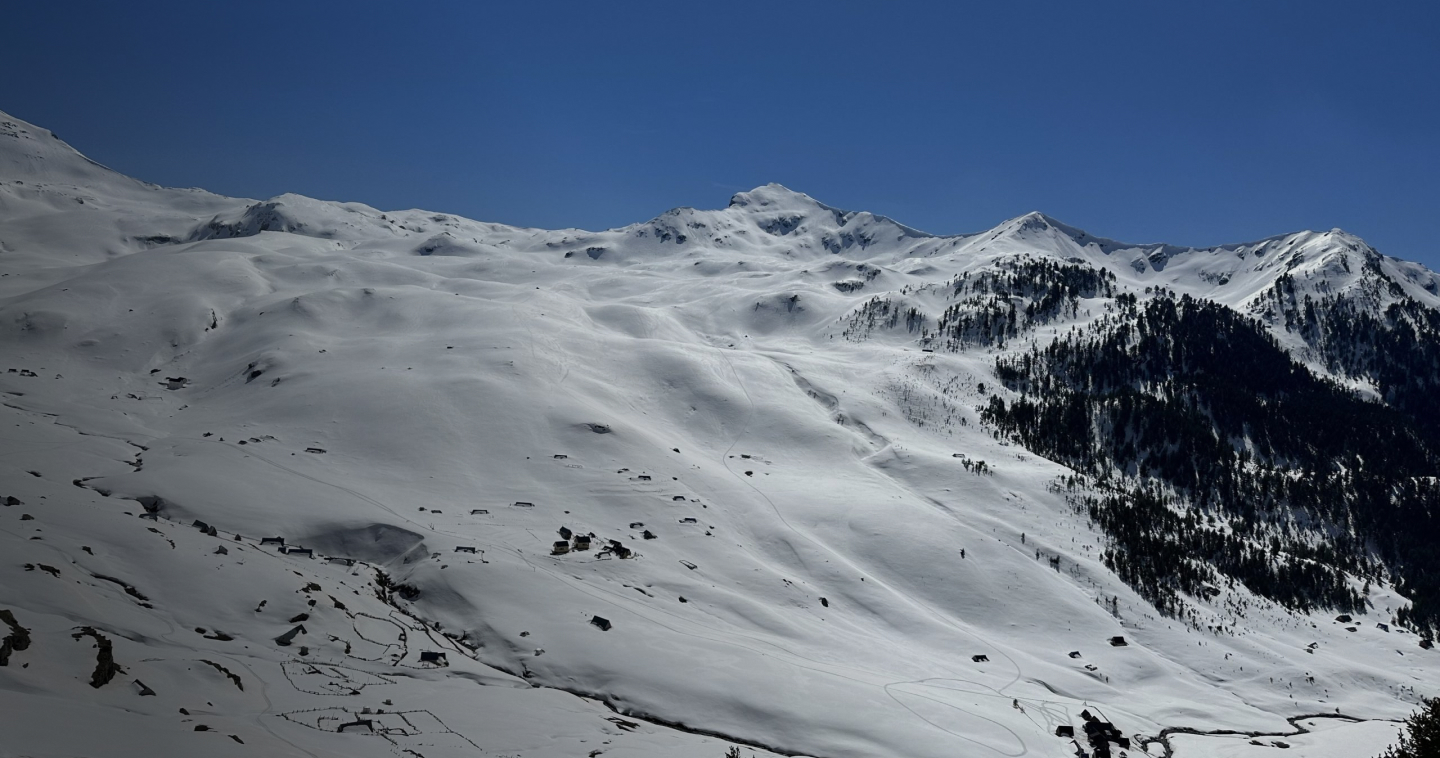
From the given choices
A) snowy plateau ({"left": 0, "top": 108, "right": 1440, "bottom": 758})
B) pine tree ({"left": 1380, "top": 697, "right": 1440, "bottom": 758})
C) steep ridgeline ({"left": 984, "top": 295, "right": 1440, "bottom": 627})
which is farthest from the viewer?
steep ridgeline ({"left": 984, "top": 295, "right": 1440, "bottom": 627})

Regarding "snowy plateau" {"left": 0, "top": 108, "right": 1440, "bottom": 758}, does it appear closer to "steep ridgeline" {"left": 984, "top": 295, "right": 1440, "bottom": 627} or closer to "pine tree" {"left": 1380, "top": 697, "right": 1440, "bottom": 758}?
"steep ridgeline" {"left": 984, "top": 295, "right": 1440, "bottom": 627}

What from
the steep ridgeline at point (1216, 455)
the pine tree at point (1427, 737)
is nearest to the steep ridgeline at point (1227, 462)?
the steep ridgeline at point (1216, 455)

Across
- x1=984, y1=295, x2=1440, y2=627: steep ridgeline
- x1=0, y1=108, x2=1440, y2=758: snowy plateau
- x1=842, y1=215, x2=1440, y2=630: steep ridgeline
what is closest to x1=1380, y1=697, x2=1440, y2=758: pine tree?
x1=0, y1=108, x2=1440, y2=758: snowy plateau

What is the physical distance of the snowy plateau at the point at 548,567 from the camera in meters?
25.0

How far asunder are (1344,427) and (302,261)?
23669 cm

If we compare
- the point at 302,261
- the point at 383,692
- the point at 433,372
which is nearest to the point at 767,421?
the point at 433,372

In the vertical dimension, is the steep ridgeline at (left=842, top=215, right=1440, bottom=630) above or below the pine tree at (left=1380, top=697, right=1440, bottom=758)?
above

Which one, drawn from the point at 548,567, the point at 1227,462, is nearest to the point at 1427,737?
the point at 548,567

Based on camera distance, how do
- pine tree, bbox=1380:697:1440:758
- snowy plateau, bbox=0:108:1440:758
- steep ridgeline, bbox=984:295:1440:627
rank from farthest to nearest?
steep ridgeline, bbox=984:295:1440:627
pine tree, bbox=1380:697:1440:758
snowy plateau, bbox=0:108:1440:758

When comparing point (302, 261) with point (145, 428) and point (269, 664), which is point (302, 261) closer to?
point (145, 428)

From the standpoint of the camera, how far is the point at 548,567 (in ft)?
152

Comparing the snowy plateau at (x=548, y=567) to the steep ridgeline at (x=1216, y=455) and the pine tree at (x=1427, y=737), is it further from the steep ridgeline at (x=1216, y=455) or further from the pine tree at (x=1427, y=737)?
the pine tree at (x=1427, y=737)

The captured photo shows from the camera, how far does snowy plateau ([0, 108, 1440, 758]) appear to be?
25.0 metres

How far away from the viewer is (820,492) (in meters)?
79.1
